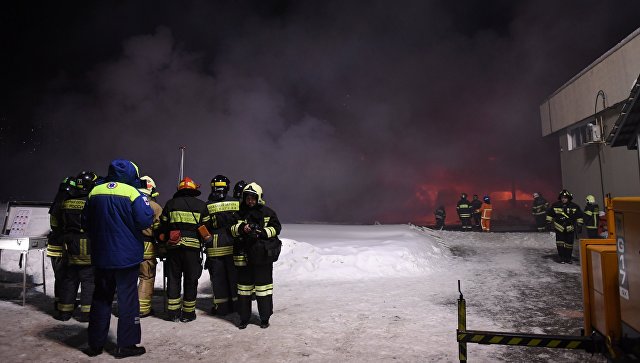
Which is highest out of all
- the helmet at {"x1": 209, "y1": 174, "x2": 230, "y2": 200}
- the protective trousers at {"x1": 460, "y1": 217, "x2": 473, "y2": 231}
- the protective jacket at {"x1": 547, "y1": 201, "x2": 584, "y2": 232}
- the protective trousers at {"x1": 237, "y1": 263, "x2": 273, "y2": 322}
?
the helmet at {"x1": 209, "y1": 174, "x2": 230, "y2": 200}

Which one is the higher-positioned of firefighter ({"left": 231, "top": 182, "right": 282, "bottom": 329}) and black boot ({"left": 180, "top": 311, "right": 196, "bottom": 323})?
firefighter ({"left": 231, "top": 182, "right": 282, "bottom": 329})

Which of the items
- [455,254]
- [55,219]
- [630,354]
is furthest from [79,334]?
[455,254]

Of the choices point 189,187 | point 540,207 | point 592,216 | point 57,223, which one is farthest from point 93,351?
point 540,207

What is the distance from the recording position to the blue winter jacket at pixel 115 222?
4.16 m

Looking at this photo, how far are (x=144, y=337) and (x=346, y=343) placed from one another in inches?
101

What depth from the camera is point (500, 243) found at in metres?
15.1

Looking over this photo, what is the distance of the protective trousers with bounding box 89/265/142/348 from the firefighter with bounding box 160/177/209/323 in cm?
124

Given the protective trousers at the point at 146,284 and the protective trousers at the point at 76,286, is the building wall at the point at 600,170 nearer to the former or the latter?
the protective trousers at the point at 146,284

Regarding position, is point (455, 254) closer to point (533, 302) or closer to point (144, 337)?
point (533, 302)

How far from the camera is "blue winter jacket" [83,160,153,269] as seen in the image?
416cm

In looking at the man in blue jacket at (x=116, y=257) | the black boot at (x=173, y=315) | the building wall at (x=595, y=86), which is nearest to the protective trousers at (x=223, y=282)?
the black boot at (x=173, y=315)

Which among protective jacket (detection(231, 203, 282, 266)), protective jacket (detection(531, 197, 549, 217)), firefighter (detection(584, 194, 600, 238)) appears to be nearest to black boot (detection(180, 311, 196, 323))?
protective jacket (detection(231, 203, 282, 266))

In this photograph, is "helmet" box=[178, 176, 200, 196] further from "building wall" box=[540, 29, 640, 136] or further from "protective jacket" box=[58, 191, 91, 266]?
"building wall" box=[540, 29, 640, 136]

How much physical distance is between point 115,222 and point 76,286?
7.21 ft
